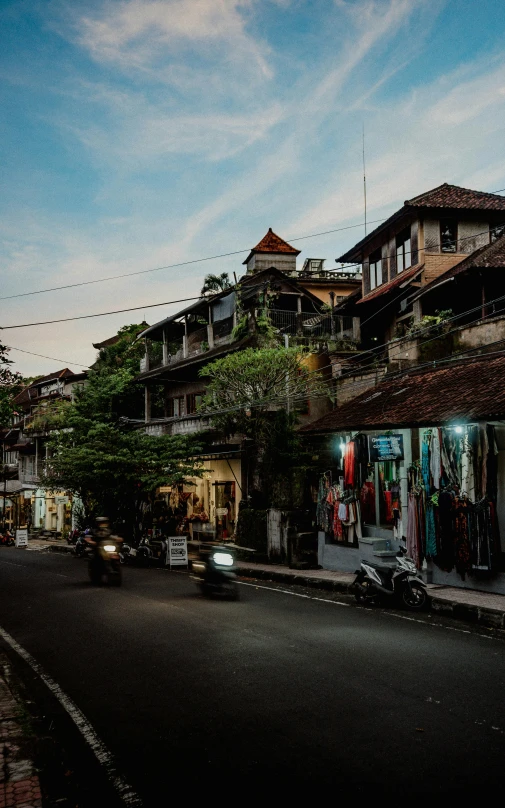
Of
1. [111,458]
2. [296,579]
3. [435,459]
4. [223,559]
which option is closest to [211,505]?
[111,458]

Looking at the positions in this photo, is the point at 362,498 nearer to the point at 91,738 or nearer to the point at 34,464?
the point at 91,738

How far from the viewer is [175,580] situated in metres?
17.7

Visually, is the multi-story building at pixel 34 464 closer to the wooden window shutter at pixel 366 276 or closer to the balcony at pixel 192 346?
the balcony at pixel 192 346

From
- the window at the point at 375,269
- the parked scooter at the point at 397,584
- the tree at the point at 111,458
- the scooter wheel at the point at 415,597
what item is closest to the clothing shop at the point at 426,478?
the parked scooter at the point at 397,584

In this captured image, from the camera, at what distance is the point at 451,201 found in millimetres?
26344

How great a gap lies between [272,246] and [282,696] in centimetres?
3984

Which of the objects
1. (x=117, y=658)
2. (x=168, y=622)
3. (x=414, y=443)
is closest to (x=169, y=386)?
(x=414, y=443)

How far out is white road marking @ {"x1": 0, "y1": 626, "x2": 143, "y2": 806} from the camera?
454cm

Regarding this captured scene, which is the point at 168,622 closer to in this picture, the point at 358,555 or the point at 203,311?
the point at 358,555

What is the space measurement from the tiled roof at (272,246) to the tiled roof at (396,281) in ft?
50.6

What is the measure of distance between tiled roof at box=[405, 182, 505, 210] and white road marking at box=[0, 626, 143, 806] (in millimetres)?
22828

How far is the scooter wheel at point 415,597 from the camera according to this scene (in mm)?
11930

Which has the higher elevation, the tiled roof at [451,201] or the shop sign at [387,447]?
the tiled roof at [451,201]

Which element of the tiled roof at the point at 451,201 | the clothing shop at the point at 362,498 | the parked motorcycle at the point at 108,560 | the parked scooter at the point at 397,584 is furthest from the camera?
the tiled roof at the point at 451,201
